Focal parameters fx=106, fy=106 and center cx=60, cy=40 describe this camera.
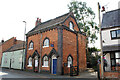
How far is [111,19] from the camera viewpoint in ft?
51.3

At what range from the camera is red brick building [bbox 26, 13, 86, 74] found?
53.9 ft

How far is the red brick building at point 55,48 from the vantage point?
53.9 feet

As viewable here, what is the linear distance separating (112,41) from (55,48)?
27.3 ft

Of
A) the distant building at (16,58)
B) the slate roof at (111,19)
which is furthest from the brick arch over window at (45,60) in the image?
the slate roof at (111,19)

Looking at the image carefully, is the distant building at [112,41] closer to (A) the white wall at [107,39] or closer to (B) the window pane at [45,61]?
(A) the white wall at [107,39]

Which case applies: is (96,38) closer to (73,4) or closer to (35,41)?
(73,4)

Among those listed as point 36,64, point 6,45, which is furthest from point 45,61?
point 6,45

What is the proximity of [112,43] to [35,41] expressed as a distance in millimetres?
13872

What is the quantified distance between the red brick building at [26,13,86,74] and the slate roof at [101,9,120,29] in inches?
235

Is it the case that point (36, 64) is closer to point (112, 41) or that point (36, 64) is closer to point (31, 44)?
point (31, 44)

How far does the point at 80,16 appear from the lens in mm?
33094

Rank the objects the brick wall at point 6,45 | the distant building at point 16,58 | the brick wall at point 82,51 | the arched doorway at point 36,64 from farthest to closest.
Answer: the brick wall at point 6,45 < the distant building at point 16,58 < the brick wall at point 82,51 < the arched doorway at point 36,64

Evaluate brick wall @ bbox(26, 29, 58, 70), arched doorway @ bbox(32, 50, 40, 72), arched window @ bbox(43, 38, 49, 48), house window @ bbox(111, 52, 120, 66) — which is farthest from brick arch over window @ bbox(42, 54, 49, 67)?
house window @ bbox(111, 52, 120, 66)

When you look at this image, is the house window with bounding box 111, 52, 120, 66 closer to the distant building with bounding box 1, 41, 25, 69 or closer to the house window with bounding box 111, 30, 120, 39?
the house window with bounding box 111, 30, 120, 39
